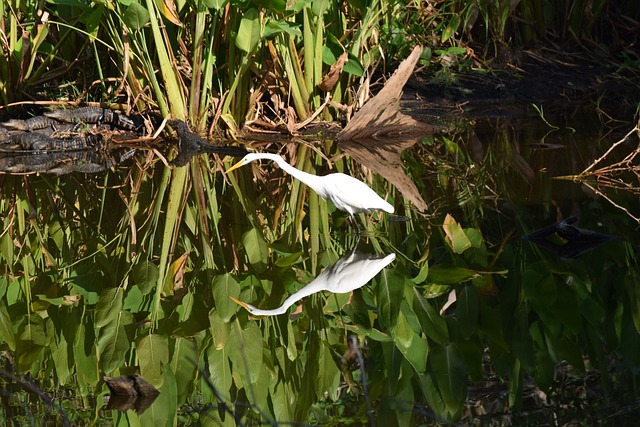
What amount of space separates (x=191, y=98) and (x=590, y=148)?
9.01ft

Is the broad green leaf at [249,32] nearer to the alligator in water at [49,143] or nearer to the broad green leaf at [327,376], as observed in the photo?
the alligator in water at [49,143]

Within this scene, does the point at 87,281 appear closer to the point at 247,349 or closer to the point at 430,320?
the point at 247,349

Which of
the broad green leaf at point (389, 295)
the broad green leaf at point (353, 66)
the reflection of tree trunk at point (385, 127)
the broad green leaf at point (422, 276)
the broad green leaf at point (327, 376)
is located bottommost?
the reflection of tree trunk at point (385, 127)

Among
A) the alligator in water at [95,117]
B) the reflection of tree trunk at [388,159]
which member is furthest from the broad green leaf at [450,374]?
the alligator in water at [95,117]

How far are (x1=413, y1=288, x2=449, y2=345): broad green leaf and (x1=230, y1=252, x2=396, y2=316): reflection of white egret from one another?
23cm

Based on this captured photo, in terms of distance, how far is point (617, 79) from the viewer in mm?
9141

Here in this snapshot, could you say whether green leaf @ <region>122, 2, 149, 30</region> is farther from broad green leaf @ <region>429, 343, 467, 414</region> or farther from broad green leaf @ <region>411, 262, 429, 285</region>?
broad green leaf @ <region>429, 343, 467, 414</region>

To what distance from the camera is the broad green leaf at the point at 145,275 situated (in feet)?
11.5

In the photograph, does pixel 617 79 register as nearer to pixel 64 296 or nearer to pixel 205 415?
pixel 64 296

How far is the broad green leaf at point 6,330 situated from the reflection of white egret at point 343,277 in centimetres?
72

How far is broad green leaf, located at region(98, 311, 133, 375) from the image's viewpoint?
2.74 meters

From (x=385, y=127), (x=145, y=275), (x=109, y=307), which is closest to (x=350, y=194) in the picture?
(x=145, y=275)

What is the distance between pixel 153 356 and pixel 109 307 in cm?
58

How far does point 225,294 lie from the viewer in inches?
131
